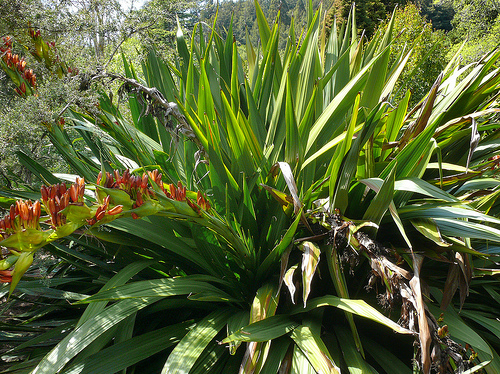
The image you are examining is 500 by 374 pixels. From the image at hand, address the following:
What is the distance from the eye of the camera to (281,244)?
48.9 inches

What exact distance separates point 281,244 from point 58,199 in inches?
30.0

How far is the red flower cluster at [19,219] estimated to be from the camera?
2.22ft

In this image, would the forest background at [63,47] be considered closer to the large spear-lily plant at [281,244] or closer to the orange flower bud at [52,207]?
the large spear-lily plant at [281,244]

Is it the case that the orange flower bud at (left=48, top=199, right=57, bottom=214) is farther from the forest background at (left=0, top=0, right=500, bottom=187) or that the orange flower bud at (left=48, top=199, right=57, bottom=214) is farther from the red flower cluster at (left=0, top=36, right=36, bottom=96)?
the red flower cluster at (left=0, top=36, right=36, bottom=96)

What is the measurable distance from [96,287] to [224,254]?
759 millimetres

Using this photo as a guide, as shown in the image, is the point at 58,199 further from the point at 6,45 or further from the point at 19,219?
the point at 6,45

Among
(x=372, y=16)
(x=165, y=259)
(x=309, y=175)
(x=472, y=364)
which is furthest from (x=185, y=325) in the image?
(x=372, y=16)

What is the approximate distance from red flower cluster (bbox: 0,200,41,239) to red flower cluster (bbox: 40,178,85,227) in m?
0.03

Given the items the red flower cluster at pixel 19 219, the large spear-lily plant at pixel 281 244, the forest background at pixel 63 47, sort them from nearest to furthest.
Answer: the red flower cluster at pixel 19 219 < the large spear-lily plant at pixel 281 244 < the forest background at pixel 63 47

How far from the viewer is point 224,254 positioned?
1.42m

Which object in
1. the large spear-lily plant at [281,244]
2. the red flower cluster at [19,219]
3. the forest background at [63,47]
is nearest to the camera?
the red flower cluster at [19,219]

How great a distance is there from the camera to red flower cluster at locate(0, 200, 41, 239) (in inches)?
26.6

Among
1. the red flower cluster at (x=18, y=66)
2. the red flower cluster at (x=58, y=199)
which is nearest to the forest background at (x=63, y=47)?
the red flower cluster at (x=18, y=66)

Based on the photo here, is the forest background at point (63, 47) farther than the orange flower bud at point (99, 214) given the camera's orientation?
Yes
